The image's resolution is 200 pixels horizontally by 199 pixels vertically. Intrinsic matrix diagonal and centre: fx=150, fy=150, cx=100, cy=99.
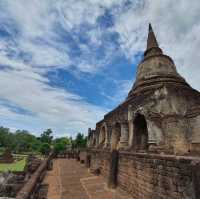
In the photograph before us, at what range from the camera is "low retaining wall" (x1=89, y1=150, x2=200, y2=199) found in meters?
3.11

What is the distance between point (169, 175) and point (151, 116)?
4.00 metres

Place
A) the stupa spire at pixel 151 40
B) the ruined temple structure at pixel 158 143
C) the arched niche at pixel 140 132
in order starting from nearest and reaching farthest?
the ruined temple structure at pixel 158 143 → the arched niche at pixel 140 132 → the stupa spire at pixel 151 40

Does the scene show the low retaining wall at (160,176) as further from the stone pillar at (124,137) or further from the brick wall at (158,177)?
the stone pillar at (124,137)

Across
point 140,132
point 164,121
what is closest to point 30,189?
point 164,121

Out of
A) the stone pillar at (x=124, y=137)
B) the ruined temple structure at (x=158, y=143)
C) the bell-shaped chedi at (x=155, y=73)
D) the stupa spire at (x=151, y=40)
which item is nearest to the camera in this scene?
the ruined temple structure at (x=158, y=143)

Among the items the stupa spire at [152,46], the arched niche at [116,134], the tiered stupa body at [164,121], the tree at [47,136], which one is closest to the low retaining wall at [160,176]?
the tiered stupa body at [164,121]

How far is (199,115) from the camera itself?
7512 millimetres

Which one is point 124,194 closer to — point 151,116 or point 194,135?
point 151,116

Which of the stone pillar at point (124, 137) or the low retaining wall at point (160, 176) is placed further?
the stone pillar at point (124, 137)

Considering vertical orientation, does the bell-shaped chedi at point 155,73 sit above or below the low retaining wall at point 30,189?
above

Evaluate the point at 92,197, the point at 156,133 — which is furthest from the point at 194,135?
the point at 92,197

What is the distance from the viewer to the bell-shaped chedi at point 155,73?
1090cm

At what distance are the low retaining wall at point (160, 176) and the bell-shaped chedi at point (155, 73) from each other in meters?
6.18

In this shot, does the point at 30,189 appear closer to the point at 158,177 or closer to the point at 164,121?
the point at 158,177
